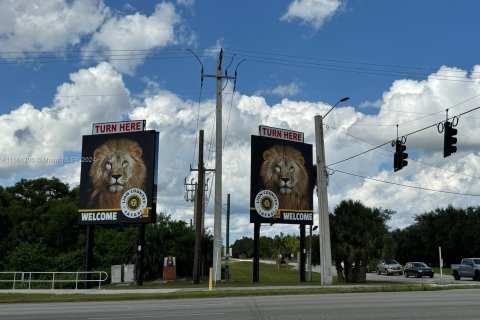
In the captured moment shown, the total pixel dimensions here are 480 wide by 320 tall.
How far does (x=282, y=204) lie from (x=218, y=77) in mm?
9385

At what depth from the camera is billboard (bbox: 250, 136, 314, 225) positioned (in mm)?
34969

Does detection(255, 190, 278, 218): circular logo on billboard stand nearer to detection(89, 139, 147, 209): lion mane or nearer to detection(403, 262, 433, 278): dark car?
detection(89, 139, 147, 209): lion mane

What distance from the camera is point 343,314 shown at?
13.3m

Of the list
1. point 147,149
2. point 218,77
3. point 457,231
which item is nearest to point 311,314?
point 147,149

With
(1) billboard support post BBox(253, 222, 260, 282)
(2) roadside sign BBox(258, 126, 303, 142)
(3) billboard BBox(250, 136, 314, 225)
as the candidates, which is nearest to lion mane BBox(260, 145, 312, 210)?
(3) billboard BBox(250, 136, 314, 225)

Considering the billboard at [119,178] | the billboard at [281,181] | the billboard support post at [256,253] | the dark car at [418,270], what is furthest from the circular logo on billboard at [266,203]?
the dark car at [418,270]

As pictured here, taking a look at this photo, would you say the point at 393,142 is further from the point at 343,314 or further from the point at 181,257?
the point at 181,257

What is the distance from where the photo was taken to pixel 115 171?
33.3m

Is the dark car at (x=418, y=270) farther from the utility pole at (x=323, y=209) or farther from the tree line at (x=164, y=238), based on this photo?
the utility pole at (x=323, y=209)

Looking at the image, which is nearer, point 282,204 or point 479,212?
point 282,204

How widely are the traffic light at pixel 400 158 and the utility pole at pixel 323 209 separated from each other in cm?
862

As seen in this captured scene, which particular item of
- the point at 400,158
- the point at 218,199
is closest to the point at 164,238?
the point at 218,199

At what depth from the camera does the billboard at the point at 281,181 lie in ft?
115

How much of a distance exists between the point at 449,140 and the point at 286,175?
17.1m
